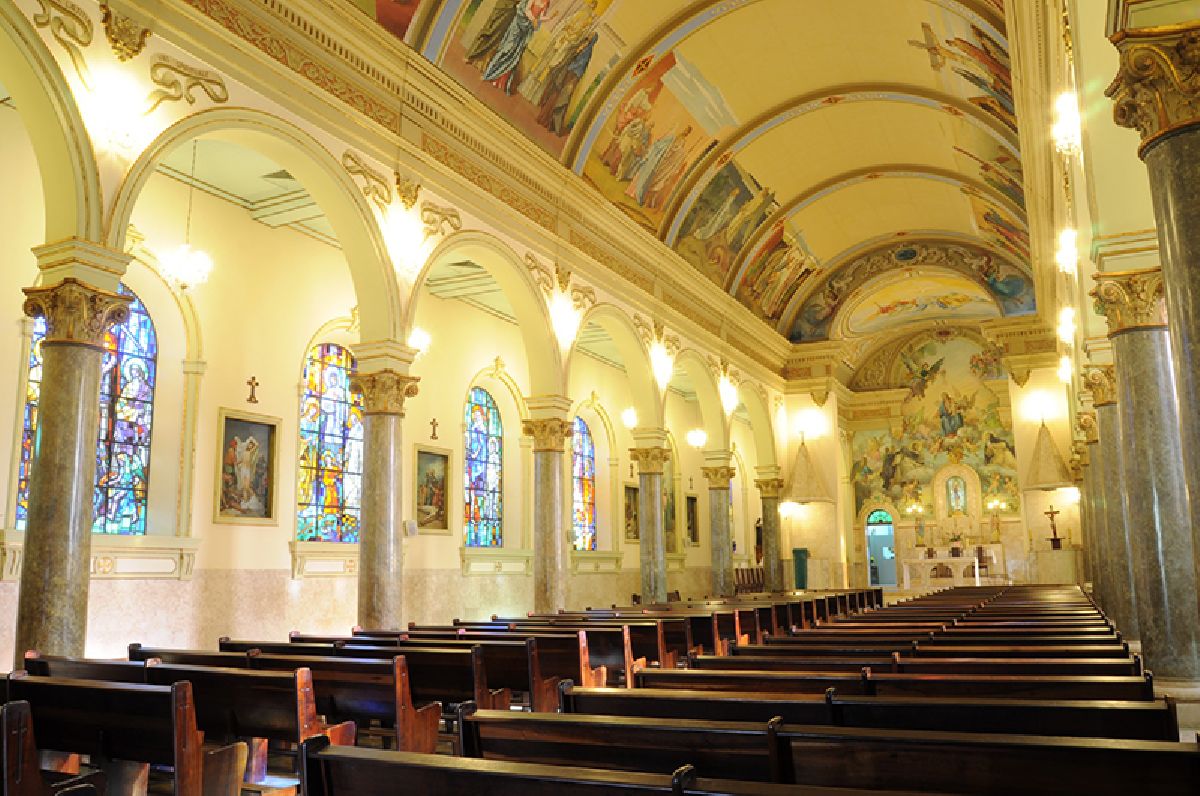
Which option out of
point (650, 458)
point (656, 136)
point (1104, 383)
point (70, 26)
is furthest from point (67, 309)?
point (650, 458)

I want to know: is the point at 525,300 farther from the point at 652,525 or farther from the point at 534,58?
the point at 652,525

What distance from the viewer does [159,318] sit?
38.9 feet

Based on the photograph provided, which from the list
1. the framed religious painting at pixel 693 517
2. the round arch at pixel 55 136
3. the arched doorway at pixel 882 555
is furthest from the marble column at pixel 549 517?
the arched doorway at pixel 882 555

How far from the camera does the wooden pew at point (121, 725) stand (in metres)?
3.94

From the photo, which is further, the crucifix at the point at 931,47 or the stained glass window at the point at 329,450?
the crucifix at the point at 931,47

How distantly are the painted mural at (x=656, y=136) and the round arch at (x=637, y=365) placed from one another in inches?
79.6

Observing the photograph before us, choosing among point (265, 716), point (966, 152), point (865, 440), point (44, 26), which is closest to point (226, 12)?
point (44, 26)

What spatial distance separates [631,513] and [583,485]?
2.16m

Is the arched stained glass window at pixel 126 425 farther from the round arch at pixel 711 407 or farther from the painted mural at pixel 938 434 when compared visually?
the painted mural at pixel 938 434

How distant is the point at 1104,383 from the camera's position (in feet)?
34.8

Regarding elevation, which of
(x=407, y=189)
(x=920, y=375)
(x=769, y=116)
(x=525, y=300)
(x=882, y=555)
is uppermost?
(x=769, y=116)

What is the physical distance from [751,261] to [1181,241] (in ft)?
60.2

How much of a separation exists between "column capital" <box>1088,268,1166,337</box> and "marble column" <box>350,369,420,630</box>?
23.7 feet

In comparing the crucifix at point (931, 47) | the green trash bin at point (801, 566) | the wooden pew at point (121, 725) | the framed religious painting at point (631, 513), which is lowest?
the wooden pew at point (121, 725)
